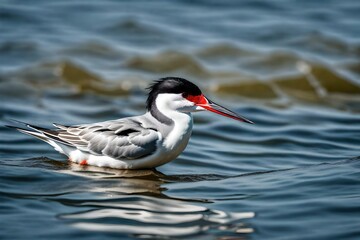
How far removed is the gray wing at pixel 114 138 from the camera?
8977 mm

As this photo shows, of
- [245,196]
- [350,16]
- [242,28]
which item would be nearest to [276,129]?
[245,196]

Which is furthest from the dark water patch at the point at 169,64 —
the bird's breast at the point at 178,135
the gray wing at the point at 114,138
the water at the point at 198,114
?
the bird's breast at the point at 178,135

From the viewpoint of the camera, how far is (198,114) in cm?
1265

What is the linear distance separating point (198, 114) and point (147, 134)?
12.2 feet

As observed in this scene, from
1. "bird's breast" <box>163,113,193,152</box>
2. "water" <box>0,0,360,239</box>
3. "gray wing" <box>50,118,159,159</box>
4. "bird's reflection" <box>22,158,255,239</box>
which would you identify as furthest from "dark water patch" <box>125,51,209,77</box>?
"bird's reflection" <box>22,158,255,239</box>

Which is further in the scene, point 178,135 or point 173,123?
point 173,123

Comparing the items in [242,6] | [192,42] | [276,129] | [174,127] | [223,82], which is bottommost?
[174,127]

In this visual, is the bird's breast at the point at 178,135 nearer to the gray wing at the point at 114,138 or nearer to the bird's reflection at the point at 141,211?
the gray wing at the point at 114,138

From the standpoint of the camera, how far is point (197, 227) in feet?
23.2

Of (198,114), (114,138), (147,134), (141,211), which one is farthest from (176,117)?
(198,114)

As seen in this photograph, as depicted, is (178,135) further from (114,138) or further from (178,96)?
(114,138)

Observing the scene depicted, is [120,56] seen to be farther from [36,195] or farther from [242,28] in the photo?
[36,195]

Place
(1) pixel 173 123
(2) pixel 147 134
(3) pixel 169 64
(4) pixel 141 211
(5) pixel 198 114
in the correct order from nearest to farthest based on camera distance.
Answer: (4) pixel 141 211 → (2) pixel 147 134 → (1) pixel 173 123 → (5) pixel 198 114 → (3) pixel 169 64

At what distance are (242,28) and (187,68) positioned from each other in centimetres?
267
